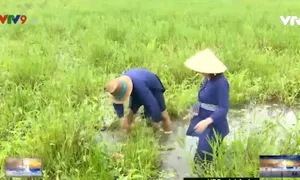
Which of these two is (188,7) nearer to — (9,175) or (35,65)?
(35,65)

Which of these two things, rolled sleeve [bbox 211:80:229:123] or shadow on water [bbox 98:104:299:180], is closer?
rolled sleeve [bbox 211:80:229:123]

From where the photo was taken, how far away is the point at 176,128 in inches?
106

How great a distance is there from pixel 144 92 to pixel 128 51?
641mm

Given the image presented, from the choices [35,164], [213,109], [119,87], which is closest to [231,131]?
[213,109]

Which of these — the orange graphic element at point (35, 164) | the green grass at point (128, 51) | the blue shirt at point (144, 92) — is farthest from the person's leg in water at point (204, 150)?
the orange graphic element at point (35, 164)

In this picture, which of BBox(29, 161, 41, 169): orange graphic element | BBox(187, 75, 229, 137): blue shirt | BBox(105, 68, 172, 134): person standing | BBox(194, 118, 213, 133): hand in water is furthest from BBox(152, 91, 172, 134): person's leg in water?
BBox(29, 161, 41, 169): orange graphic element

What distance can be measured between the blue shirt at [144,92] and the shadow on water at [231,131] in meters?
0.17

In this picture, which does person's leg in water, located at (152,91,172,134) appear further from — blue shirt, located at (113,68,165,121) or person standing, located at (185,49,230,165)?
person standing, located at (185,49,230,165)

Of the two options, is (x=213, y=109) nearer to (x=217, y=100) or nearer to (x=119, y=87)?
(x=217, y=100)

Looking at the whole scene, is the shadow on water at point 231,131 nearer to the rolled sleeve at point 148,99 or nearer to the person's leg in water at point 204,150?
the person's leg in water at point 204,150
